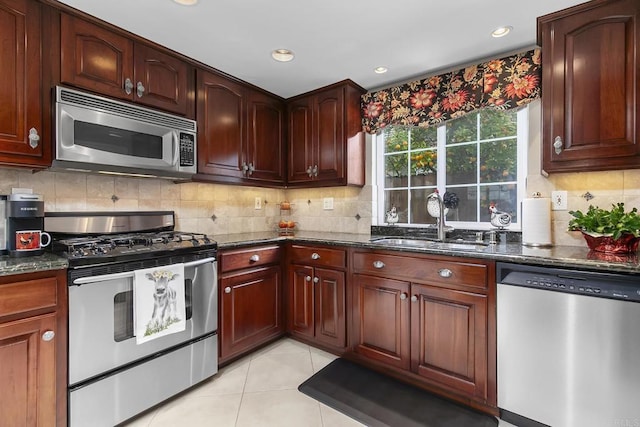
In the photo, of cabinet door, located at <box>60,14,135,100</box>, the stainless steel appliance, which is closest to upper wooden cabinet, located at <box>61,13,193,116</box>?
cabinet door, located at <box>60,14,135,100</box>

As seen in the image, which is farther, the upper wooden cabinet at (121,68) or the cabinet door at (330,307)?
the cabinet door at (330,307)

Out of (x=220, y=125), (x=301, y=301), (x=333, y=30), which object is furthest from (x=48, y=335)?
(x=333, y=30)

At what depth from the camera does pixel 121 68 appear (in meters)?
1.88

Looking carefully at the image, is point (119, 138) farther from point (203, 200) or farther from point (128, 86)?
point (203, 200)

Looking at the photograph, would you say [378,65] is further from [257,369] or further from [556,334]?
[257,369]

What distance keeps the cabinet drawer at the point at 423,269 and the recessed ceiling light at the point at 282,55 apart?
1.46 metres

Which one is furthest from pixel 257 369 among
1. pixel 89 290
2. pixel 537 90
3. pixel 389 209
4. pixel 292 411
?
pixel 537 90

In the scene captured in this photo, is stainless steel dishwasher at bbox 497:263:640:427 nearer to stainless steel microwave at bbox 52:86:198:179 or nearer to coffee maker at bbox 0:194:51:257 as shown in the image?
stainless steel microwave at bbox 52:86:198:179

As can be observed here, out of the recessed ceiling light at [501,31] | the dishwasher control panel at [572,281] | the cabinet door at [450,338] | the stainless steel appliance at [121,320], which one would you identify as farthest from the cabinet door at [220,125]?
the dishwasher control panel at [572,281]

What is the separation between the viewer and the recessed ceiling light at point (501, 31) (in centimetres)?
183

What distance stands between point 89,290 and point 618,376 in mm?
2438

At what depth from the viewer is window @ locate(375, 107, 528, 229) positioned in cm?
223

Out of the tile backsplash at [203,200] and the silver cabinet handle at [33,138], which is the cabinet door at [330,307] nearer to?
the tile backsplash at [203,200]

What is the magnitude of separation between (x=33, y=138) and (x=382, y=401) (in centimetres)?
235
